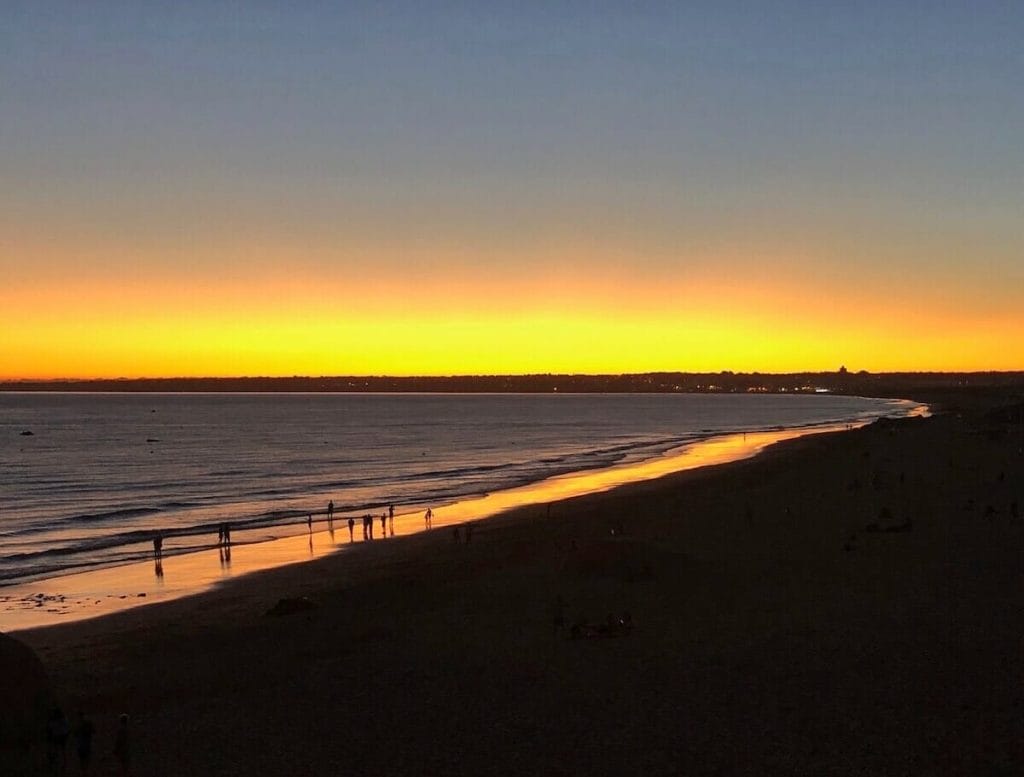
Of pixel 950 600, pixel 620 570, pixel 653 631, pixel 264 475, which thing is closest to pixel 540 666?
pixel 653 631

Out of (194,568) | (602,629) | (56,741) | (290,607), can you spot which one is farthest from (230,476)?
(56,741)

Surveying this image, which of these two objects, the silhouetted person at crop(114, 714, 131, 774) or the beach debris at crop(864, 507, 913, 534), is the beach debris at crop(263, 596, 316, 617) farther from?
the beach debris at crop(864, 507, 913, 534)

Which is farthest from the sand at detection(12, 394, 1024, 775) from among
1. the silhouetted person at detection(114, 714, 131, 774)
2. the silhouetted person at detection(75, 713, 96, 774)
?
the silhouetted person at detection(114, 714, 131, 774)

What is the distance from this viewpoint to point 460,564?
3388 centimetres

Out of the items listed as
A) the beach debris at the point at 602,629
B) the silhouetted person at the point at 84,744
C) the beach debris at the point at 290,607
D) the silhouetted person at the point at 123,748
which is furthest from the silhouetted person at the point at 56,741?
the beach debris at the point at 290,607

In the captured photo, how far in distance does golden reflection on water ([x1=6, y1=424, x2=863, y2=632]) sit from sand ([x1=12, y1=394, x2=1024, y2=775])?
1.61 meters

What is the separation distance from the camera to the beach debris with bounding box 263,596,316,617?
26291mm

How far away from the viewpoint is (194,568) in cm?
3556

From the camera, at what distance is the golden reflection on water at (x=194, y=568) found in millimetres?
28625

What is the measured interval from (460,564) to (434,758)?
18.6m

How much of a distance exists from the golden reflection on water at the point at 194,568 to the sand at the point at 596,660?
1.61 metres

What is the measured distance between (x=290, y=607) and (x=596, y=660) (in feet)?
32.3

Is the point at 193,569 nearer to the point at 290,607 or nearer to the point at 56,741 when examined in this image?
the point at 290,607

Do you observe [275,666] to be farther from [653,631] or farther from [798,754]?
[798,754]
